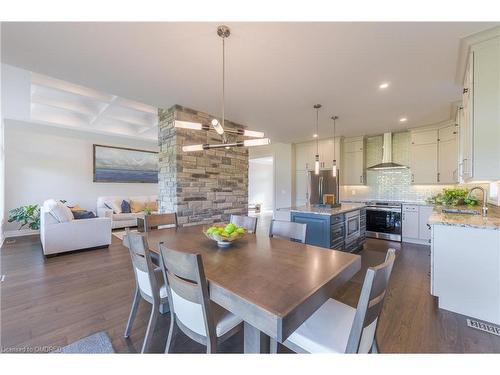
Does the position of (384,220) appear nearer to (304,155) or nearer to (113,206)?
(304,155)

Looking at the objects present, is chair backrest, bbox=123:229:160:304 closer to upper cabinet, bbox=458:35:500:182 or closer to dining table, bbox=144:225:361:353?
dining table, bbox=144:225:361:353

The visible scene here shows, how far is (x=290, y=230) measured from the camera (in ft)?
6.79

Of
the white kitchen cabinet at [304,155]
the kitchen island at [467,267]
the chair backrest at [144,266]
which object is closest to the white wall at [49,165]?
the white kitchen cabinet at [304,155]

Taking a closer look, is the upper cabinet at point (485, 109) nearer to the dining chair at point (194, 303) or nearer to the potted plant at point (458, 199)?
the potted plant at point (458, 199)

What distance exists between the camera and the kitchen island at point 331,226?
2.99 meters

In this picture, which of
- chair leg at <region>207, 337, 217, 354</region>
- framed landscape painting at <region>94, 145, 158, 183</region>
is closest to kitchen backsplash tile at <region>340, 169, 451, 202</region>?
chair leg at <region>207, 337, 217, 354</region>

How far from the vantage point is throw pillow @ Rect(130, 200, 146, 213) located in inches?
240

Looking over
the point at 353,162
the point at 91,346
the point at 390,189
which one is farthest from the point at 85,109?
the point at 390,189

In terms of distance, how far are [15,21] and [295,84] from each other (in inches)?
100

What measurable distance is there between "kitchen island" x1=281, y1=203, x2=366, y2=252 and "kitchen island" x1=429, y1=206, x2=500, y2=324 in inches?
43.5

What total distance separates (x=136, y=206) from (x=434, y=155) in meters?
7.40

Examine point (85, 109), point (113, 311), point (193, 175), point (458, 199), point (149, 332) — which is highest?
point (85, 109)
